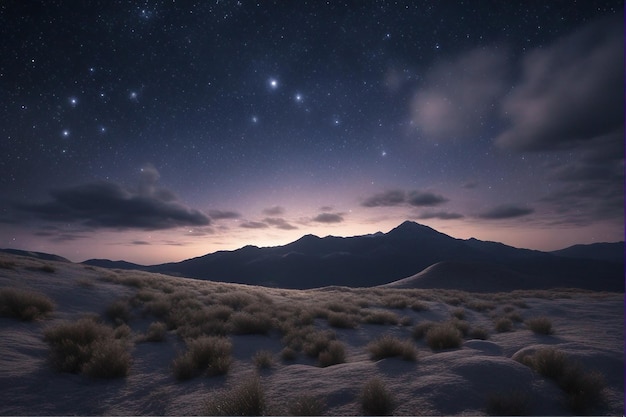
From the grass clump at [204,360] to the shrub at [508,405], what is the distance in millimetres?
5195

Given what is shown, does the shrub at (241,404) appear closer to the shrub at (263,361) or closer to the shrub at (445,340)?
the shrub at (263,361)

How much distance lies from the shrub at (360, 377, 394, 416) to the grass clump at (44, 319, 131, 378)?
5.25 metres

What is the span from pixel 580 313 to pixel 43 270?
3045cm

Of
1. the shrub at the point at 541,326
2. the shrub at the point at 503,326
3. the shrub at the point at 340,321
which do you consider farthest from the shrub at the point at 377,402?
the shrub at the point at 503,326

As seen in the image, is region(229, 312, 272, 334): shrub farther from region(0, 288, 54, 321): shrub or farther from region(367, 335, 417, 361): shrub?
region(0, 288, 54, 321): shrub

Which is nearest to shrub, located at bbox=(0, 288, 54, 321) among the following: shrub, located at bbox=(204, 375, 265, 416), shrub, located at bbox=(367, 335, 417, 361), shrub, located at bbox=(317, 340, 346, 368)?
shrub, located at bbox=(204, 375, 265, 416)

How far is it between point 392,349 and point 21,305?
10797mm

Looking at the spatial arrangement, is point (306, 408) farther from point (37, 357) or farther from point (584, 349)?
point (584, 349)

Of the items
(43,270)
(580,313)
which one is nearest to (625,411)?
(580,313)

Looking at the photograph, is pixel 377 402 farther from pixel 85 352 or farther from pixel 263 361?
pixel 85 352

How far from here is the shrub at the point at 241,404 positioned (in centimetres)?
460

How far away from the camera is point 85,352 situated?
647 centimetres

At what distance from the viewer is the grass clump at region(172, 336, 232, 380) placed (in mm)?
6359

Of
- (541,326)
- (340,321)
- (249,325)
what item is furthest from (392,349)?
(541,326)
